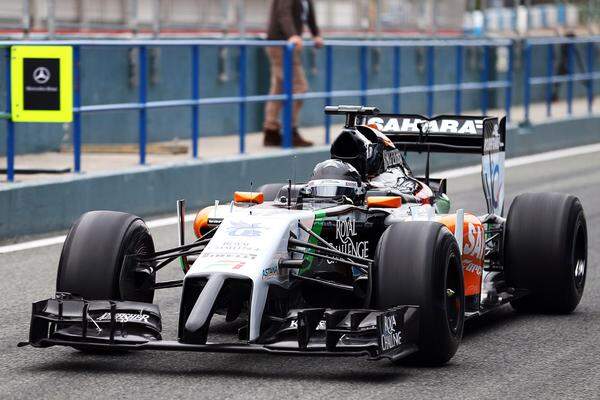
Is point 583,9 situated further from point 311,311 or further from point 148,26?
point 311,311

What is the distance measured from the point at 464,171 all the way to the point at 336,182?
37.0 feet

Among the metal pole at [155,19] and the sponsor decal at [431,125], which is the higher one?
the metal pole at [155,19]

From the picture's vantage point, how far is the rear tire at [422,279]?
24.6 feet

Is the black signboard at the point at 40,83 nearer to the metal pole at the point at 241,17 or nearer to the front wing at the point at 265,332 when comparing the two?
the front wing at the point at 265,332

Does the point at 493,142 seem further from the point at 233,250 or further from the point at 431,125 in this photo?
the point at 233,250

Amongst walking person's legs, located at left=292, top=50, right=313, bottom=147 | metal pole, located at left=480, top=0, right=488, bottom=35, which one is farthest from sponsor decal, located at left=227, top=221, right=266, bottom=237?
metal pole, located at left=480, top=0, right=488, bottom=35

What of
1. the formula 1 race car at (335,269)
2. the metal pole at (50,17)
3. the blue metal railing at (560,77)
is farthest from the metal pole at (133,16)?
the formula 1 race car at (335,269)

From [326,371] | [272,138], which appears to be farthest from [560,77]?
[326,371]

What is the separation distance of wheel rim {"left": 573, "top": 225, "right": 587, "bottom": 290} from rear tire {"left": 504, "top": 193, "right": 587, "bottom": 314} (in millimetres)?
167

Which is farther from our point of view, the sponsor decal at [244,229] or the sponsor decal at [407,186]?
the sponsor decal at [407,186]

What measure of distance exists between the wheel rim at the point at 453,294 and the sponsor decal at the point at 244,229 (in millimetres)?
1018

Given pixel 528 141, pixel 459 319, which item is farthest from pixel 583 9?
pixel 459 319

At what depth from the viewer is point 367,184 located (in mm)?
9102

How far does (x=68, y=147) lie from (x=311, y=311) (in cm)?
1046
